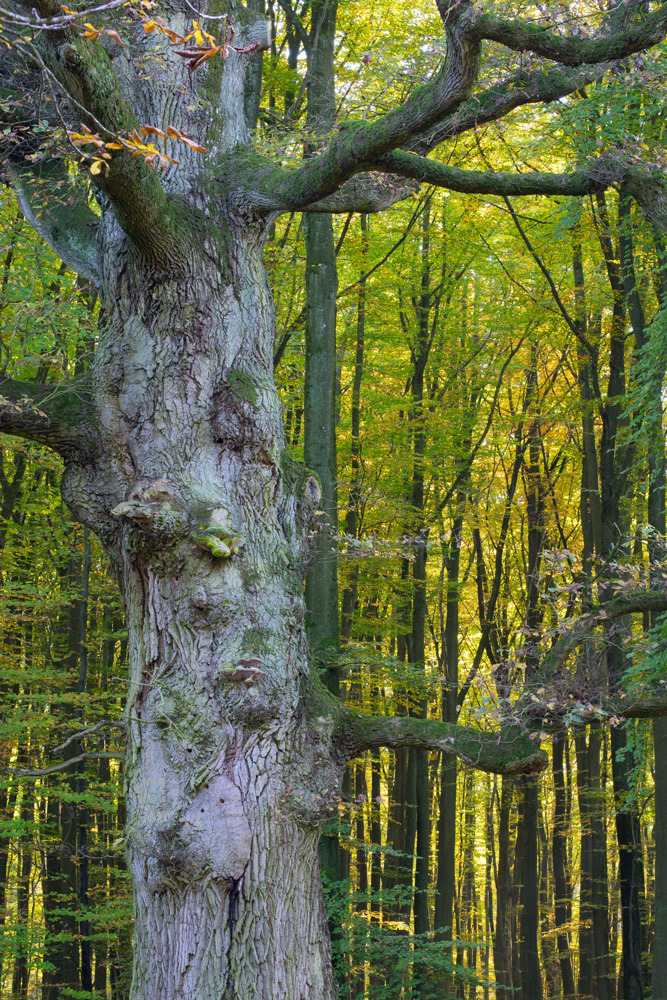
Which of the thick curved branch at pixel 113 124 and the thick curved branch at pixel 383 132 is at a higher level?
the thick curved branch at pixel 383 132

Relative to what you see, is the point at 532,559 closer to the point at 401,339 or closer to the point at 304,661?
the point at 401,339

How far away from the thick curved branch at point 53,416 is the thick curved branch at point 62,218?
1.02m

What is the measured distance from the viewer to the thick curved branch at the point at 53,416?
430 centimetres

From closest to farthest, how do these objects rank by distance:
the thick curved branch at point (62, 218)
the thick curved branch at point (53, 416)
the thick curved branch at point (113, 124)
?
the thick curved branch at point (113, 124) < the thick curved branch at point (53, 416) < the thick curved branch at point (62, 218)

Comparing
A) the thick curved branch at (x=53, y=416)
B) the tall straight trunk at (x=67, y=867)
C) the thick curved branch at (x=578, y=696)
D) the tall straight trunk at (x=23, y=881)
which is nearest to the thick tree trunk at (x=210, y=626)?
the thick curved branch at (x=53, y=416)

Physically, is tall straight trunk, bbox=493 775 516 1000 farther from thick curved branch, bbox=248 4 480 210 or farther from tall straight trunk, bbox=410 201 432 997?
thick curved branch, bbox=248 4 480 210

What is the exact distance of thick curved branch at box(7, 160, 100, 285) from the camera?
511cm

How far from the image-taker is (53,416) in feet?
14.4

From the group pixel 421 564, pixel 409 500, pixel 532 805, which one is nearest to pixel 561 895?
pixel 532 805

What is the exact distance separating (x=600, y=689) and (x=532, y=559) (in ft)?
41.6

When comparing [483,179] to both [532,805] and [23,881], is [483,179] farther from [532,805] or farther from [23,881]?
[23,881]

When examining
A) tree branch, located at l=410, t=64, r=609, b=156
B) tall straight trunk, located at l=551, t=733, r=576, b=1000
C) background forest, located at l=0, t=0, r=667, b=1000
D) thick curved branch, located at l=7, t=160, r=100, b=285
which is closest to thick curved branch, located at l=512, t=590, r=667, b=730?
background forest, located at l=0, t=0, r=667, b=1000

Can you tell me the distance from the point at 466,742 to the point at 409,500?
30.1 ft

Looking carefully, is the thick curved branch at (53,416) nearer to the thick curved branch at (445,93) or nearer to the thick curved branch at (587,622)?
the thick curved branch at (445,93)
